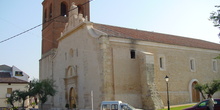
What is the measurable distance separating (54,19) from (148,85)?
65.6 ft

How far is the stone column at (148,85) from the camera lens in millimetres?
25344

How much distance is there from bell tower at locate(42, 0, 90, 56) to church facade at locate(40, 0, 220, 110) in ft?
2.66

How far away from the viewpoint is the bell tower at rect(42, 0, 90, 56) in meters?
38.8

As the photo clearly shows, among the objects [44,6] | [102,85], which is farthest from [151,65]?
[44,6]

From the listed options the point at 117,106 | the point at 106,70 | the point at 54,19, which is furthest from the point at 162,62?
the point at 54,19

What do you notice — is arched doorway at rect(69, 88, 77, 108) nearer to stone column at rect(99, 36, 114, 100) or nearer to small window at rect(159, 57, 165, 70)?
stone column at rect(99, 36, 114, 100)

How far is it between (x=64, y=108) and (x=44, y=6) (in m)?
20.7

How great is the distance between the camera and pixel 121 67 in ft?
84.6

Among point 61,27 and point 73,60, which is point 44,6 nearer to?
point 61,27

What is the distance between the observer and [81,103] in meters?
27.7

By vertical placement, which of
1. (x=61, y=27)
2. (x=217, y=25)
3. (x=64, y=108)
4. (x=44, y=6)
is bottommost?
(x=64, y=108)

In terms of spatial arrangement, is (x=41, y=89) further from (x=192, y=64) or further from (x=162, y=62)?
(x=192, y=64)

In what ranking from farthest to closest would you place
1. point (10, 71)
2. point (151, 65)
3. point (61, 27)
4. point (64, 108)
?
point (10, 71)
point (61, 27)
point (64, 108)
point (151, 65)

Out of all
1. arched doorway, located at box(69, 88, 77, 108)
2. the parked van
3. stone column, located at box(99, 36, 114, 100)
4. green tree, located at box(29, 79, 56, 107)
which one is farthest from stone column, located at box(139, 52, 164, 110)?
green tree, located at box(29, 79, 56, 107)
